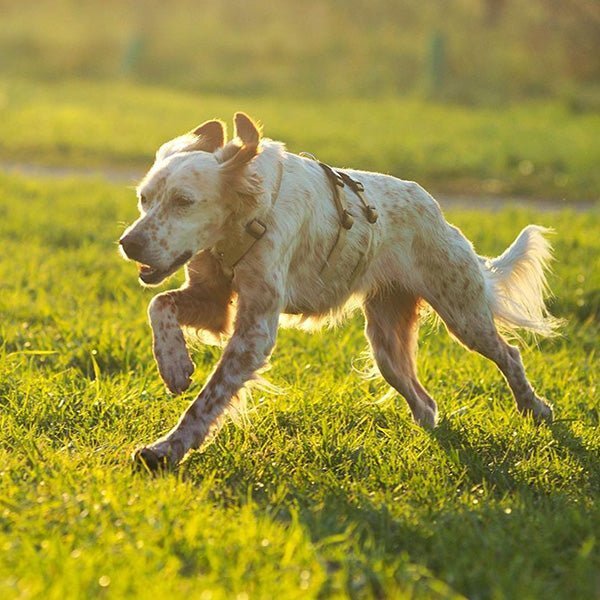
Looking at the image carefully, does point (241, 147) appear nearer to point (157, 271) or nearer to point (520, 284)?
point (157, 271)

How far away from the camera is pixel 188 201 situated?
408cm

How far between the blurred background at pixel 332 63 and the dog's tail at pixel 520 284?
8839 millimetres

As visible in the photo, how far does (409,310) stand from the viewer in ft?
17.5

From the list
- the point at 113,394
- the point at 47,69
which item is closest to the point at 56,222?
the point at 113,394

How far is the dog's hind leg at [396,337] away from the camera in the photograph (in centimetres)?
520

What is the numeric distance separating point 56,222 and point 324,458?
563 centimetres

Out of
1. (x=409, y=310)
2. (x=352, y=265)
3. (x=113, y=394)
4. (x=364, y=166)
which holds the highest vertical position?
(x=352, y=265)

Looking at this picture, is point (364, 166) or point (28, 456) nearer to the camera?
point (28, 456)

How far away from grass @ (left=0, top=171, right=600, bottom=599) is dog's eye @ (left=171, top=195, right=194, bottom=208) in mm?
933

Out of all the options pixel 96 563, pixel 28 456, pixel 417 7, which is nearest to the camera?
pixel 96 563

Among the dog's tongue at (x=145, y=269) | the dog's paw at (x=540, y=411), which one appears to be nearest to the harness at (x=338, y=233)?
the dog's tongue at (x=145, y=269)

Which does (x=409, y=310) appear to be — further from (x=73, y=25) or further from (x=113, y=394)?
(x=73, y=25)

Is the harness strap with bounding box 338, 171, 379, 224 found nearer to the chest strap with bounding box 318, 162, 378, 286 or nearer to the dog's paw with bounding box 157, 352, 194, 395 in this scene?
the chest strap with bounding box 318, 162, 378, 286

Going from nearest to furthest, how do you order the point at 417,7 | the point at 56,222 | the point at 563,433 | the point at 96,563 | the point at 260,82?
the point at 96,563, the point at 563,433, the point at 56,222, the point at 260,82, the point at 417,7
